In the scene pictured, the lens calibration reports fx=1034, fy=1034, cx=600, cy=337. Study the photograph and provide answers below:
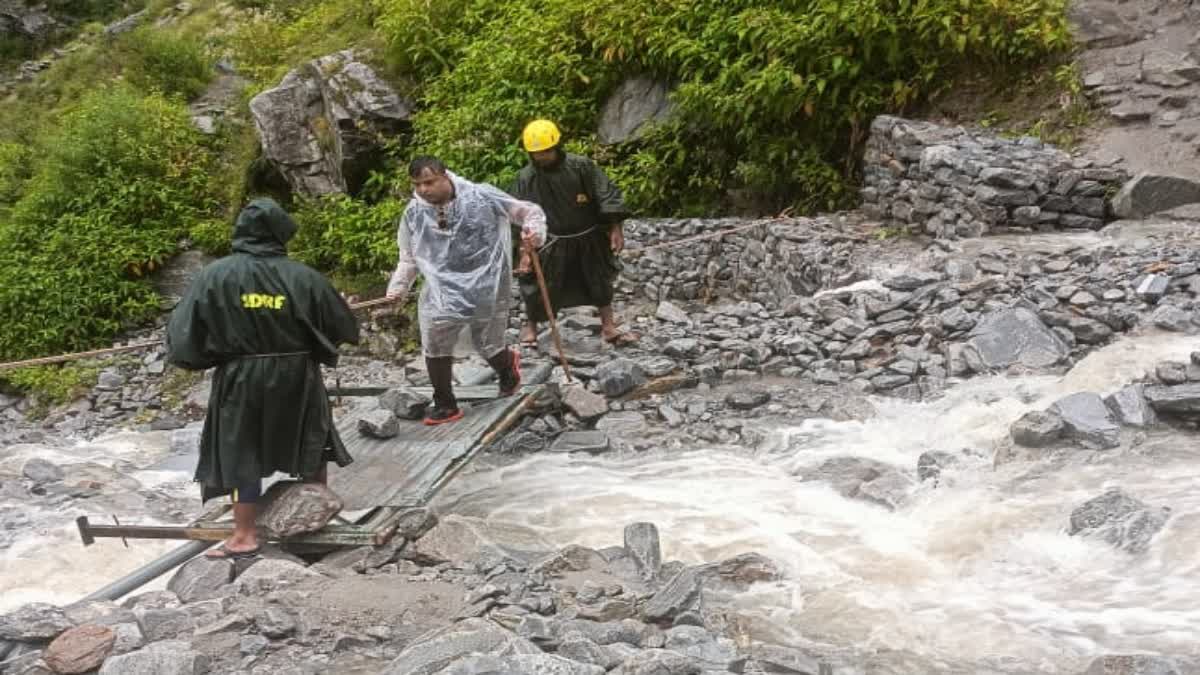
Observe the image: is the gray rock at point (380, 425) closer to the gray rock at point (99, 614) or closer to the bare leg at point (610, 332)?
the gray rock at point (99, 614)

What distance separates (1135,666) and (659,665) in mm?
1546

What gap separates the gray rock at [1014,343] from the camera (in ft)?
21.9

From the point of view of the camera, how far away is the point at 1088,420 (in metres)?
5.50

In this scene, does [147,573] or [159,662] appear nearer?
[159,662]

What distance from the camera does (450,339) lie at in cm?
611

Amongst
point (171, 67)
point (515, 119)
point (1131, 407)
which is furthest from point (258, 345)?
point (171, 67)

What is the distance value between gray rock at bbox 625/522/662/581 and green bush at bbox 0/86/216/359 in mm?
10702

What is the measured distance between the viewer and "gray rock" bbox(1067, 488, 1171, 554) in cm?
446

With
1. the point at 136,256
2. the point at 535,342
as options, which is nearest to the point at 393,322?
the point at 535,342

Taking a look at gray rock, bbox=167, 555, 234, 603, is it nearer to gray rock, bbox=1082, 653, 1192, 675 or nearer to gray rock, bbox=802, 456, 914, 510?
gray rock, bbox=802, 456, 914, 510

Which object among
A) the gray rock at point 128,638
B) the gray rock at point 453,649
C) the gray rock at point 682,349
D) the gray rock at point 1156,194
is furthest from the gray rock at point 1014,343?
the gray rock at point 128,638

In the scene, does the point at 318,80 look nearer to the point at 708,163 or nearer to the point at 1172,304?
the point at 708,163

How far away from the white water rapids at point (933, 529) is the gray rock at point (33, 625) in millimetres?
2336

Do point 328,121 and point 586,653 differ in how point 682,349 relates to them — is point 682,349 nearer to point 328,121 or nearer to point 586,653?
point 586,653
